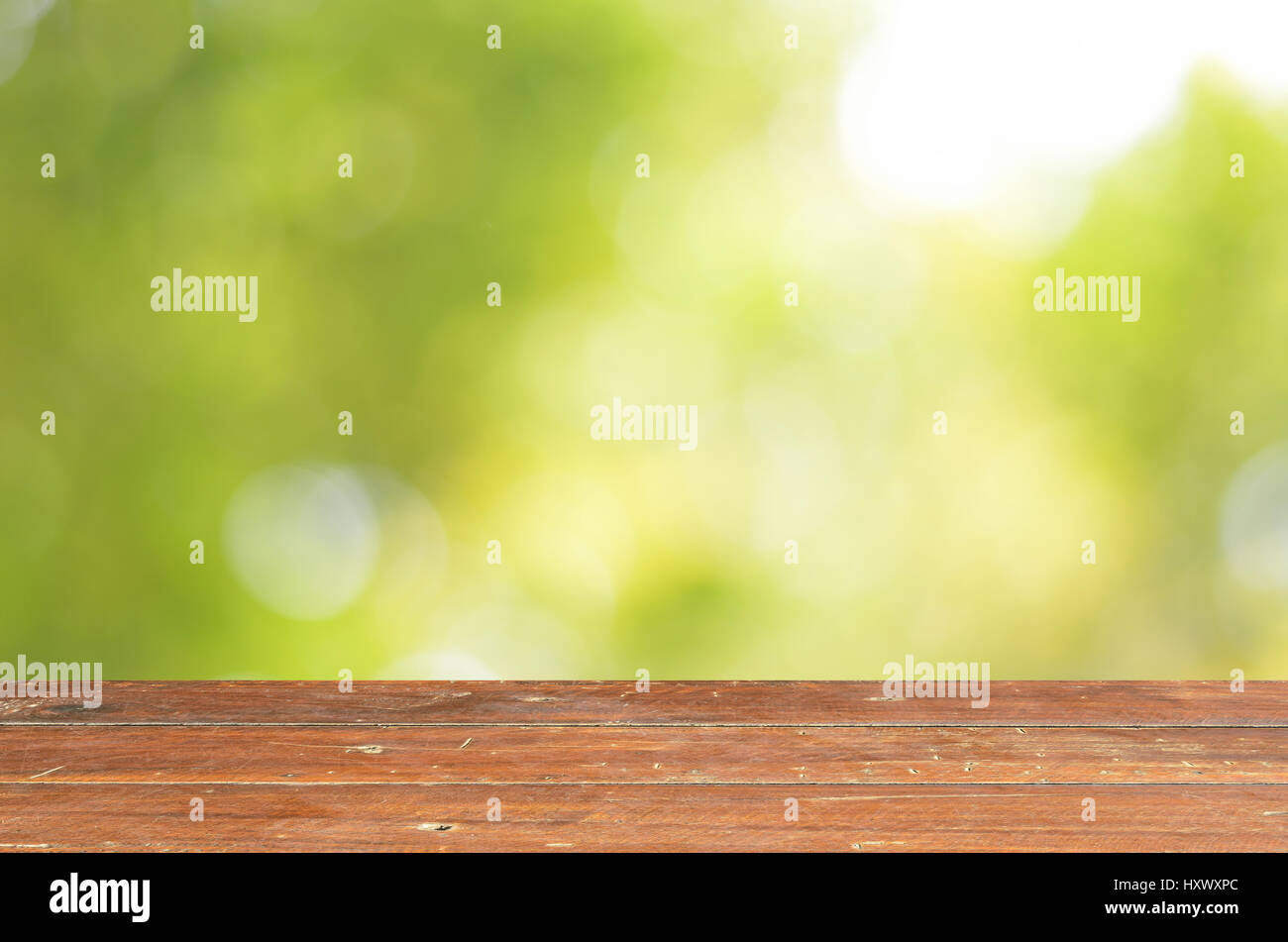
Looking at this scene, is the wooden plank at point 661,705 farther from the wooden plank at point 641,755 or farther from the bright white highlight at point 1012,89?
the bright white highlight at point 1012,89

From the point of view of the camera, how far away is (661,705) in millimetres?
1609

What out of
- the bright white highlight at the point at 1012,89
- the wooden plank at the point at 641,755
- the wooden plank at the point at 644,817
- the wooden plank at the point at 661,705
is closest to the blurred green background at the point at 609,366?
the bright white highlight at the point at 1012,89

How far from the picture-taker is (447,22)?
8.85 feet

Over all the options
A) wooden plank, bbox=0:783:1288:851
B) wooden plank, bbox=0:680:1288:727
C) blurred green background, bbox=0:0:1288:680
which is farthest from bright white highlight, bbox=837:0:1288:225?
wooden plank, bbox=0:783:1288:851

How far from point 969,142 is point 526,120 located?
1076 mm

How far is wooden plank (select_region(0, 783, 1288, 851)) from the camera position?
1044 millimetres

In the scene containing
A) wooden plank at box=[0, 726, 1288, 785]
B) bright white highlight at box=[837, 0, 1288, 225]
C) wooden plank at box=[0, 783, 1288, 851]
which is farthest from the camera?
bright white highlight at box=[837, 0, 1288, 225]

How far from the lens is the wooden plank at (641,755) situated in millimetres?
1255

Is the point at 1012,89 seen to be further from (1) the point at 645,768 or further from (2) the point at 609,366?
(1) the point at 645,768

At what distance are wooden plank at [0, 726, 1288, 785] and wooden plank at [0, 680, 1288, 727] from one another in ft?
0.15

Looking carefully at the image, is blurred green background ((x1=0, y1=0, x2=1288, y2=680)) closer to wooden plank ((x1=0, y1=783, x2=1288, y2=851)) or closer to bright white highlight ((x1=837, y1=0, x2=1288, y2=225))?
bright white highlight ((x1=837, y1=0, x2=1288, y2=225))
